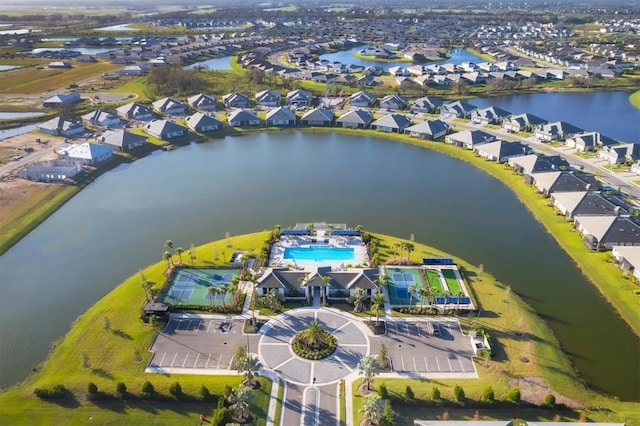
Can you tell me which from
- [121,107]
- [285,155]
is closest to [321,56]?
[121,107]

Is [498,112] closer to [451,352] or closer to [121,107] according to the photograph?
[451,352]

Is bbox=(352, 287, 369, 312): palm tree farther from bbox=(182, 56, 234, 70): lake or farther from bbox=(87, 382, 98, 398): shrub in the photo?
bbox=(182, 56, 234, 70): lake

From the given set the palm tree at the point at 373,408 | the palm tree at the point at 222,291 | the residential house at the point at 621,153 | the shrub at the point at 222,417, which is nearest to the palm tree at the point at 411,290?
the palm tree at the point at 373,408

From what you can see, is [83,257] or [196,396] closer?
[196,396]

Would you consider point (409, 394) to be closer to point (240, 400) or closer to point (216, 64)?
point (240, 400)

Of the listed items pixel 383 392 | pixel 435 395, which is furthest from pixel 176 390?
pixel 435 395

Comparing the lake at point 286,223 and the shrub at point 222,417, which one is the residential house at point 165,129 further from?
the shrub at point 222,417
